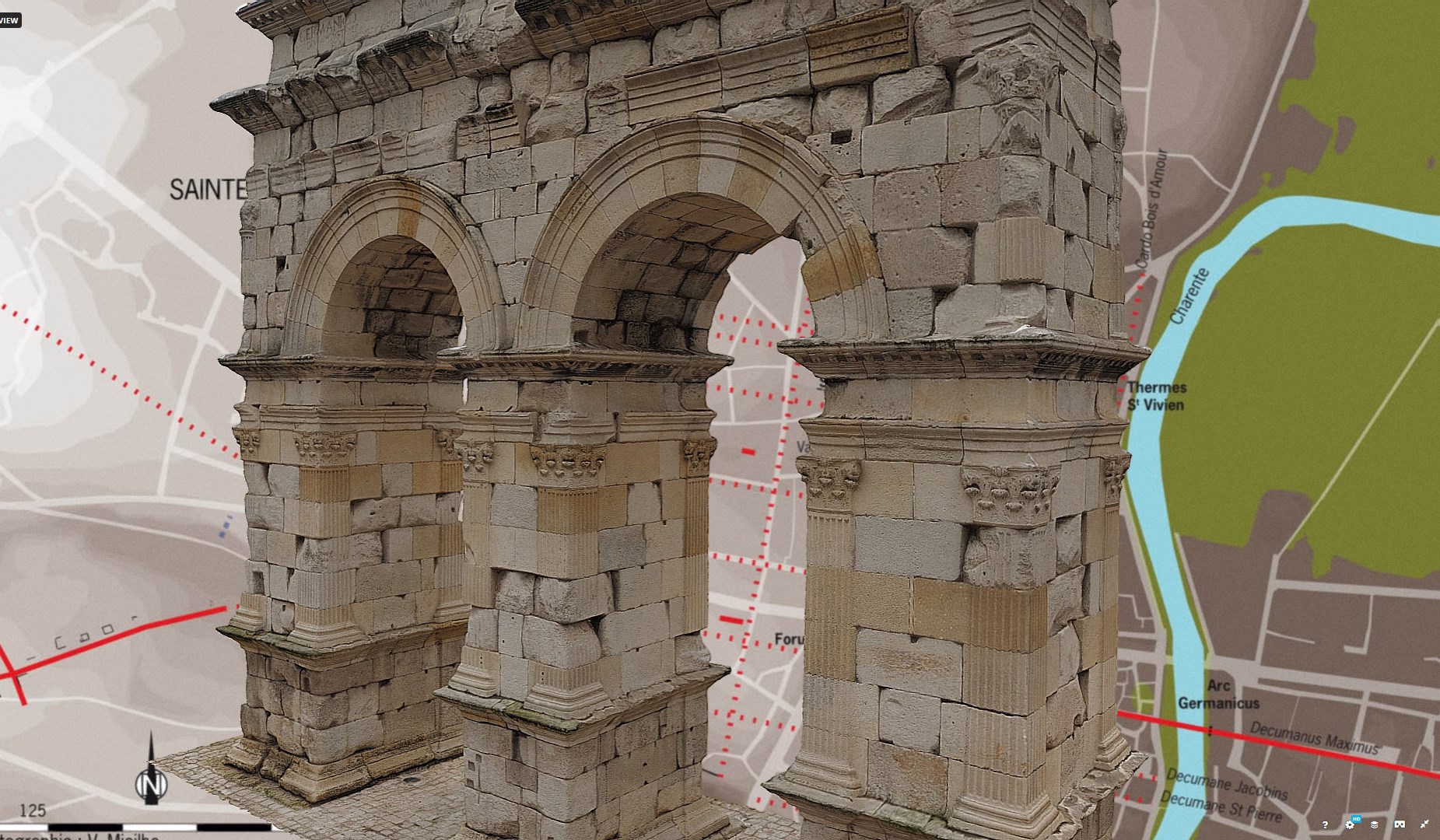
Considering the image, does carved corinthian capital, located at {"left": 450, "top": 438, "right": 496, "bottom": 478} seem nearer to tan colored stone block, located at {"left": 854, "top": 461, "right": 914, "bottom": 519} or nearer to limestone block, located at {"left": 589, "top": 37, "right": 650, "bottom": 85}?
limestone block, located at {"left": 589, "top": 37, "right": 650, "bottom": 85}

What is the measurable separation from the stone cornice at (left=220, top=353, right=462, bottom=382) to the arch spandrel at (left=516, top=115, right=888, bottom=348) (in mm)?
2082

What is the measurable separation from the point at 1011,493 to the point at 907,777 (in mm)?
1943

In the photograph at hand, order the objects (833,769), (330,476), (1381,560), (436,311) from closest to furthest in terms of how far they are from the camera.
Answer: (833,769) < (1381,560) < (330,476) < (436,311)

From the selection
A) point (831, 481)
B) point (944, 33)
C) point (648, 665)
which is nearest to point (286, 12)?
point (944, 33)

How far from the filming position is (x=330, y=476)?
31.8 ft

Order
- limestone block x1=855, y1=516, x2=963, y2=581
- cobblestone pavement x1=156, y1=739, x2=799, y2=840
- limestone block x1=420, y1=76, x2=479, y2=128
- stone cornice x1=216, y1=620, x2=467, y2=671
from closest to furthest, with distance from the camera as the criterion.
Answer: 1. limestone block x1=855, y1=516, x2=963, y2=581
2. limestone block x1=420, y1=76, x2=479, y2=128
3. cobblestone pavement x1=156, y1=739, x2=799, y2=840
4. stone cornice x1=216, y1=620, x2=467, y2=671

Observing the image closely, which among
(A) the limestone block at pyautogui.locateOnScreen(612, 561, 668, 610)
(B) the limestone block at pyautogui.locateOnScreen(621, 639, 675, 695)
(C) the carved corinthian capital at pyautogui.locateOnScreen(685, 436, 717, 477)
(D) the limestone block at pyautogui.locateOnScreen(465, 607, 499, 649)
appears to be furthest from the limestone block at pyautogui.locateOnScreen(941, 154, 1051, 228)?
(D) the limestone block at pyautogui.locateOnScreen(465, 607, 499, 649)

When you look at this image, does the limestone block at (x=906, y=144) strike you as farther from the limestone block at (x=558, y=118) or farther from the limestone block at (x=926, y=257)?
the limestone block at (x=558, y=118)

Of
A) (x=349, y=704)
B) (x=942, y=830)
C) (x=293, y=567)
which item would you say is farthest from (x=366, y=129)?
(x=942, y=830)

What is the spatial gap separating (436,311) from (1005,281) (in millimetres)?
6856

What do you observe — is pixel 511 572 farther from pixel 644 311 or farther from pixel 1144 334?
pixel 1144 334

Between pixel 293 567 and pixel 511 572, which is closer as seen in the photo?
pixel 511 572

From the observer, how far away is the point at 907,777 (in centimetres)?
607

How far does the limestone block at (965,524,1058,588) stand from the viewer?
5703mm
